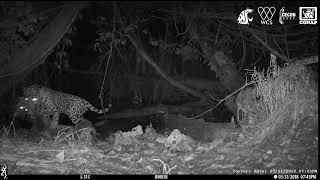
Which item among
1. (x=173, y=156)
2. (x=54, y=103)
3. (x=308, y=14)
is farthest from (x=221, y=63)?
(x=173, y=156)

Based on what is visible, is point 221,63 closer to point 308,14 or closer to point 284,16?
point 284,16

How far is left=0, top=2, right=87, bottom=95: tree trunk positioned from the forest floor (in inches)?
44.4

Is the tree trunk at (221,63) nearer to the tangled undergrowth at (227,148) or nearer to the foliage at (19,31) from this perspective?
the tangled undergrowth at (227,148)

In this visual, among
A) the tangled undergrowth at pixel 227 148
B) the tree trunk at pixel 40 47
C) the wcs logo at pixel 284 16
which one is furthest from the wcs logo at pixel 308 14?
the tree trunk at pixel 40 47

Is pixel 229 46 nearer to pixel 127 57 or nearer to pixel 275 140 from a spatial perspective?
pixel 127 57

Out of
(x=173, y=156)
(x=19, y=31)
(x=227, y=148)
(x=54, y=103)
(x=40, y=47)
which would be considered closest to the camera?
(x=227, y=148)

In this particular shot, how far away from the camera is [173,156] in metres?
6.08

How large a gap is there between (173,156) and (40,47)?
9.25 feet

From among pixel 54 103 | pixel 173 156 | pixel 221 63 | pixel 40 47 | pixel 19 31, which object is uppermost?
pixel 19 31

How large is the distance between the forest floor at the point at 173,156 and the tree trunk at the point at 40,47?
1127 mm

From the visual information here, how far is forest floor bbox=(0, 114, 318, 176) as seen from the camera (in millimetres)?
5000

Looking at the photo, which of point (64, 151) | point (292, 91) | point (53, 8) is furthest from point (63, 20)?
point (292, 91)

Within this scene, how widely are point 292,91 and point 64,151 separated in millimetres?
3298

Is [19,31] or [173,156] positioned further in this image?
[19,31]
